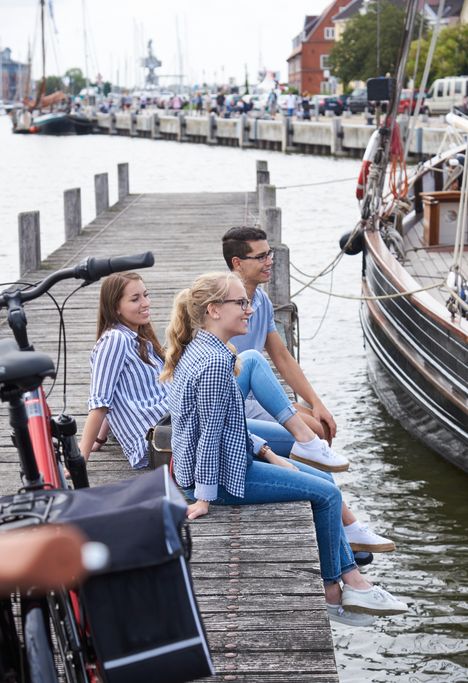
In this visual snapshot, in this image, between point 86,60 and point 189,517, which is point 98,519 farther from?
Answer: point 86,60

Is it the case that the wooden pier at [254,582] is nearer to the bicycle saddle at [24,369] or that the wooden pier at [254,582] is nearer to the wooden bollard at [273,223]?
the bicycle saddle at [24,369]

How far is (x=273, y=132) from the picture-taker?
2219 inches

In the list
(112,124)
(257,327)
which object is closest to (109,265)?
(257,327)

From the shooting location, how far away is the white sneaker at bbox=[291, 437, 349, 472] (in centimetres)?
504

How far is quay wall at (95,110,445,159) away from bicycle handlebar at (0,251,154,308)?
120 ft

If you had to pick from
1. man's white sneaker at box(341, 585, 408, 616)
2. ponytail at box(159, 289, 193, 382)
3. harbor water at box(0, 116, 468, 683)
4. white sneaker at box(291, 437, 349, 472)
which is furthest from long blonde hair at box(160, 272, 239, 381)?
harbor water at box(0, 116, 468, 683)

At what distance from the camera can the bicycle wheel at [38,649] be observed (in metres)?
2.54

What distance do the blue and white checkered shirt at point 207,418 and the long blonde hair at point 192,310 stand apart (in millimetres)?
43

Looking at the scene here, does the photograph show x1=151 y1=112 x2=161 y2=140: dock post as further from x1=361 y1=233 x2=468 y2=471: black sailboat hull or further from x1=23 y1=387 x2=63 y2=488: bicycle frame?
x1=23 y1=387 x2=63 y2=488: bicycle frame

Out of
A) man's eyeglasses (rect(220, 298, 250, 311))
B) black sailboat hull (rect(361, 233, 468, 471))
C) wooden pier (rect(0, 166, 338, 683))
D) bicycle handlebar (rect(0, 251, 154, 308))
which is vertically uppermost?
bicycle handlebar (rect(0, 251, 154, 308))

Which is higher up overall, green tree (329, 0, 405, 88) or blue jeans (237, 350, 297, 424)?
green tree (329, 0, 405, 88)

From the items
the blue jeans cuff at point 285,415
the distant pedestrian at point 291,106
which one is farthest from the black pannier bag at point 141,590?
the distant pedestrian at point 291,106

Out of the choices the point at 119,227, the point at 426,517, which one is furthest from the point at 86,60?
the point at 426,517

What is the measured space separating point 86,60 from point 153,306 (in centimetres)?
11741
